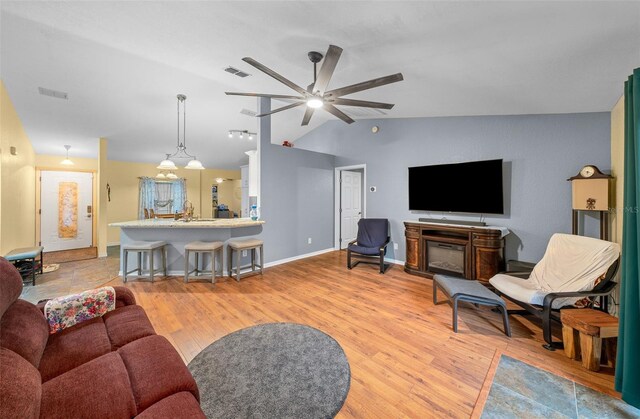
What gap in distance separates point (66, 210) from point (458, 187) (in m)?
9.03

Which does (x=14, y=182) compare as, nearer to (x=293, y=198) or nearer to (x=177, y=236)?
(x=177, y=236)

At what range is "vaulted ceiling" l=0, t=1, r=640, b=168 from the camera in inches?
72.9

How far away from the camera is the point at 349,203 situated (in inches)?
251

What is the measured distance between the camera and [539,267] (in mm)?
2895

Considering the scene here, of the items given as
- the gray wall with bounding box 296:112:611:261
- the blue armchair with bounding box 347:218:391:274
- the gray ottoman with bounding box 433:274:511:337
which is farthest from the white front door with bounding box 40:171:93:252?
the gray ottoman with bounding box 433:274:511:337

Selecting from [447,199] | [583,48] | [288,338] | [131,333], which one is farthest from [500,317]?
[131,333]

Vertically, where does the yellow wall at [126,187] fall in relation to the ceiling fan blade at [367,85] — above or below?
below

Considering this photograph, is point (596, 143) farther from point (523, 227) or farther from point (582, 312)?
point (582, 312)

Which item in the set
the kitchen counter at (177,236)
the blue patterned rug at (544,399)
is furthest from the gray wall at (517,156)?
the kitchen counter at (177,236)

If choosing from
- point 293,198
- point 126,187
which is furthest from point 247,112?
point 126,187

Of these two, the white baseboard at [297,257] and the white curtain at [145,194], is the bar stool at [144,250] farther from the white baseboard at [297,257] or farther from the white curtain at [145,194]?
the white curtain at [145,194]

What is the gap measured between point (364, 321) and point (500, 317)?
60.8 inches

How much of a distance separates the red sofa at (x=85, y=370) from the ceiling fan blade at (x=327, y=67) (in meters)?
2.35

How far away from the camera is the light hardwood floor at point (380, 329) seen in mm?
1725
